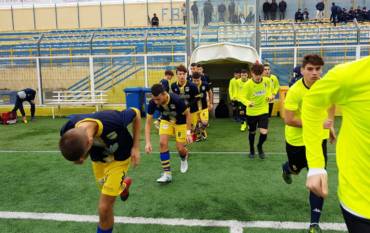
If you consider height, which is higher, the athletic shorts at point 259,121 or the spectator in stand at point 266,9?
the spectator in stand at point 266,9

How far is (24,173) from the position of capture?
21.8 ft

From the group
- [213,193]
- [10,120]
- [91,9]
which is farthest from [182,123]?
[91,9]

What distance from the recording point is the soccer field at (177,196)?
4328mm

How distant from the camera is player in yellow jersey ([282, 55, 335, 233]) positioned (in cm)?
388

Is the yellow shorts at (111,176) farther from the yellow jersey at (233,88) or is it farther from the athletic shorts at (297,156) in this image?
the yellow jersey at (233,88)

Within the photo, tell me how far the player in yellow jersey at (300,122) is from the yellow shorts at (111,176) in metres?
1.96

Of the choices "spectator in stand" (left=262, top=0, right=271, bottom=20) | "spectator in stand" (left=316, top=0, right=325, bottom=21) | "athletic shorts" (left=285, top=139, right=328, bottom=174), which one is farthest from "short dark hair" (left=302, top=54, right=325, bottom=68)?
"spectator in stand" (left=316, top=0, right=325, bottom=21)

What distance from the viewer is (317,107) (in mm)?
2096

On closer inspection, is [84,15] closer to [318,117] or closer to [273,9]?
[273,9]

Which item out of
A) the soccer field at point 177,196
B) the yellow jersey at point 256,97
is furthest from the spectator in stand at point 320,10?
the yellow jersey at point 256,97

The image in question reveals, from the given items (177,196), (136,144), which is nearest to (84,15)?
(177,196)

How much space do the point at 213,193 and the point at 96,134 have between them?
2719mm

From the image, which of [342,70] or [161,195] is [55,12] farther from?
[342,70]

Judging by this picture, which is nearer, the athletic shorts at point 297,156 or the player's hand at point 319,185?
the player's hand at point 319,185
